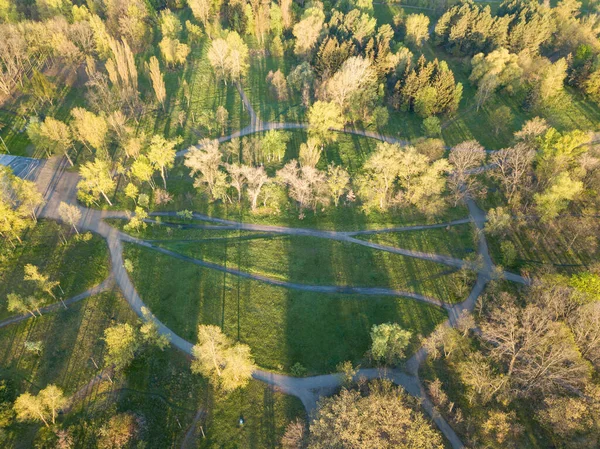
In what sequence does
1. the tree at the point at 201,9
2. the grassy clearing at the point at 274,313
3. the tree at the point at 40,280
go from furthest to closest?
the tree at the point at 201,9 → the tree at the point at 40,280 → the grassy clearing at the point at 274,313

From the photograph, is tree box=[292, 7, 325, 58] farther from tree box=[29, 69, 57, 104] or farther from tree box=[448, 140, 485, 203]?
tree box=[29, 69, 57, 104]

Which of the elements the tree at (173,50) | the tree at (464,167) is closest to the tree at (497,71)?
the tree at (464,167)

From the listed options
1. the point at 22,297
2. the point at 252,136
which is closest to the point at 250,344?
the point at 22,297

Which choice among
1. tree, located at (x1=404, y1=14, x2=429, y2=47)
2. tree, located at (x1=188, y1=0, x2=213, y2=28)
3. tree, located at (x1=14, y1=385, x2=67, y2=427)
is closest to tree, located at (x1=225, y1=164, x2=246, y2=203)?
tree, located at (x1=14, y1=385, x2=67, y2=427)

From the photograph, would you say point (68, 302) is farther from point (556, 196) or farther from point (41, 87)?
point (556, 196)

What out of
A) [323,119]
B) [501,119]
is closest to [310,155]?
[323,119]

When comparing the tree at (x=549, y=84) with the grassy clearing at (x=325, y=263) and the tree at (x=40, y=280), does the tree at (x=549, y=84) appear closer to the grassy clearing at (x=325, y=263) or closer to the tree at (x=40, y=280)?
the grassy clearing at (x=325, y=263)
